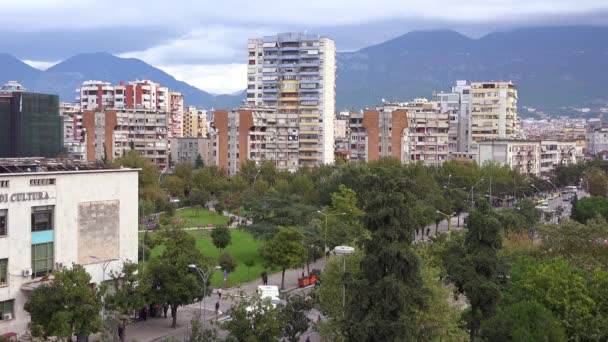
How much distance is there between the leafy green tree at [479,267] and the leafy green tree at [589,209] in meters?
30.6

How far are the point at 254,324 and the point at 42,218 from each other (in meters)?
10.2

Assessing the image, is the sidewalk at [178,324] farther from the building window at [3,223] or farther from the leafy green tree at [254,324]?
the building window at [3,223]

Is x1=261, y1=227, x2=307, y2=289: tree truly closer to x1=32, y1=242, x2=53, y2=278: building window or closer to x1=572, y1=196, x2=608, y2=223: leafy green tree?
x1=32, y1=242, x2=53, y2=278: building window

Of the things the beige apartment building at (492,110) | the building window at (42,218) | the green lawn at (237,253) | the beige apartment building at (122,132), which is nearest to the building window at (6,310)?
the building window at (42,218)

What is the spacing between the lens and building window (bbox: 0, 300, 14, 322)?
2823 cm

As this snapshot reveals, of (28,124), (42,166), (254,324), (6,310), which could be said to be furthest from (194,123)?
(254,324)

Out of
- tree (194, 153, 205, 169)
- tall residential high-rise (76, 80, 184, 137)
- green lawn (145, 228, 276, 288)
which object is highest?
tall residential high-rise (76, 80, 184, 137)

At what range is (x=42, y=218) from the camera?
2959 centimetres

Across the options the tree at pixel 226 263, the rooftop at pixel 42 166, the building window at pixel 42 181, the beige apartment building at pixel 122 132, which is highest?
the beige apartment building at pixel 122 132

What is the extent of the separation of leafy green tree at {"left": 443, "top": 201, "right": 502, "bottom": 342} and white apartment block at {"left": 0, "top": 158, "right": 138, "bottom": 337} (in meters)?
13.5

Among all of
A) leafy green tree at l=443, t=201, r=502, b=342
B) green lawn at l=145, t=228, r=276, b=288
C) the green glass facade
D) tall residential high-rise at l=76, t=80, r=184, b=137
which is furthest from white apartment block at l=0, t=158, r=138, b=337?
tall residential high-rise at l=76, t=80, r=184, b=137

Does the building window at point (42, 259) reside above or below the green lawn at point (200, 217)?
above

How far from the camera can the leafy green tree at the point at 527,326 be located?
2356 centimetres

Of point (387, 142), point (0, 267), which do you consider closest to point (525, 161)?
point (387, 142)
